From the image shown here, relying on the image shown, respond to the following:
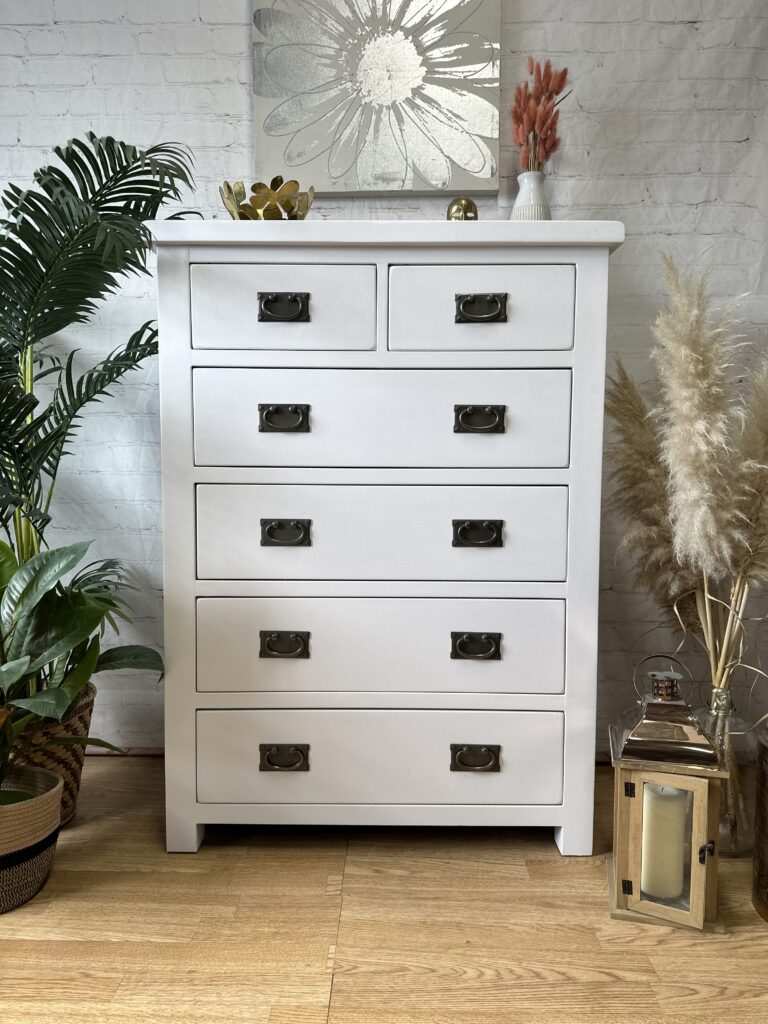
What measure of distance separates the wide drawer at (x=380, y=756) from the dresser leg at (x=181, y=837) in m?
0.07

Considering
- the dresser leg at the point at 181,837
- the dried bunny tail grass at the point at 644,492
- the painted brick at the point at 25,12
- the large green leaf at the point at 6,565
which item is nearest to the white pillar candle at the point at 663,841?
the dried bunny tail grass at the point at 644,492

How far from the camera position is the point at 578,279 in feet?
5.00

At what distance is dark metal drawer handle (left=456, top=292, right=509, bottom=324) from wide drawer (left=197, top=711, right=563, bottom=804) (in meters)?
0.79

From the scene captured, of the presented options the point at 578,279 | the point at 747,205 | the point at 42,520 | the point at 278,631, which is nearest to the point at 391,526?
the point at 278,631

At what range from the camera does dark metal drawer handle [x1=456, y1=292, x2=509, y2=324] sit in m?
1.53

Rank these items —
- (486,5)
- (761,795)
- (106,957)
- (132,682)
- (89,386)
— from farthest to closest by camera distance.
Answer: (132,682) < (486,5) < (89,386) < (761,795) < (106,957)

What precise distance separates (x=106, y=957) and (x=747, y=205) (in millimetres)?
2196

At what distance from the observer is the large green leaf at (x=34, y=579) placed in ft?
4.58

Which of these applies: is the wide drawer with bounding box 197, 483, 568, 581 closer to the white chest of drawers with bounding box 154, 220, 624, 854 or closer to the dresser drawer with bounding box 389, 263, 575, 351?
the white chest of drawers with bounding box 154, 220, 624, 854

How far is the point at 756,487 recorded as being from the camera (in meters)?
1.58

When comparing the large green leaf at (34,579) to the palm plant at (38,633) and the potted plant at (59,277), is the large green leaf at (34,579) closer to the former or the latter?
the palm plant at (38,633)

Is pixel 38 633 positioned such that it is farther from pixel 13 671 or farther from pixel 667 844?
pixel 667 844

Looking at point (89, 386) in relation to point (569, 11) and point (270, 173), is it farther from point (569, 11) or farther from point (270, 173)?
point (569, 11)

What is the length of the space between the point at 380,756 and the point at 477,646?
0.99ft
